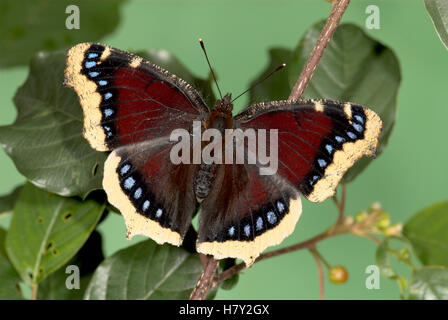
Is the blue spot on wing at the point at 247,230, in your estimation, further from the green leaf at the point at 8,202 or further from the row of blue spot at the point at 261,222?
the green leaf at the point at 8,202

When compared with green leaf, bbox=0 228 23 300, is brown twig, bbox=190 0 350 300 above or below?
above

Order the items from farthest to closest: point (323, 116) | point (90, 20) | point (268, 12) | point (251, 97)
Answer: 1. point (268, 12)
2. point (90, 20)
3. point (251, 97)
4. point (323, 116)

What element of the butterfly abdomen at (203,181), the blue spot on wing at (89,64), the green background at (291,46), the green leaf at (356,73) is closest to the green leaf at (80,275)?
the butterfly abdomen at (203,181)

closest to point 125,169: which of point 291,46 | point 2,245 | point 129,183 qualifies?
point 129,183

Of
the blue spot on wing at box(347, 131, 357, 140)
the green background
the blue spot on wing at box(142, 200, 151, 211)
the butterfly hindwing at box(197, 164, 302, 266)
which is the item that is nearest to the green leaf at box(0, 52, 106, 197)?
the blue spot on wing at box(142, 200, 151, 211)

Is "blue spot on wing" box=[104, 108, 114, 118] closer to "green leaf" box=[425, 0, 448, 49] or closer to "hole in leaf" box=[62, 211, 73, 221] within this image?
"hole in leaf" box=[62, 211, 73, 221]

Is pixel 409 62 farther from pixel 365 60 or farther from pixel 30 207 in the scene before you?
pixel 30 207

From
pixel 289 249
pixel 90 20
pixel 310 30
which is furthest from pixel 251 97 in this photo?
pixel 90 20
